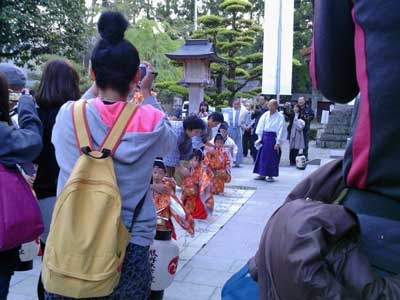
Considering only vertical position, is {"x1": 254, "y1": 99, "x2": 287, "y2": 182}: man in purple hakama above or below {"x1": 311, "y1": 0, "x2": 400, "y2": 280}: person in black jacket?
below

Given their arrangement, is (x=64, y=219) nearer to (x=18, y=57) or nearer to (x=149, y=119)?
(x=149, y=119)

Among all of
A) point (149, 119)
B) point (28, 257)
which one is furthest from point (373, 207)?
point (28, 257)

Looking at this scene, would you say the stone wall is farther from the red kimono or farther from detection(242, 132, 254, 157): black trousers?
the red kimono

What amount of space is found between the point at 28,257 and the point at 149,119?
2240mm

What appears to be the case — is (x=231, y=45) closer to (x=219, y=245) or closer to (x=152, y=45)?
(x=152, y=45)

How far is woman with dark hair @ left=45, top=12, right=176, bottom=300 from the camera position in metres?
1.73

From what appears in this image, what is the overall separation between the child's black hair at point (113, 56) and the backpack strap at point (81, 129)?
0.16m

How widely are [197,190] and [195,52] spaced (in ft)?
25.1

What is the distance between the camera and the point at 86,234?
5.22ft

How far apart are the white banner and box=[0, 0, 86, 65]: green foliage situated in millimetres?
5369

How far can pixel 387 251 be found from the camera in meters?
1.03

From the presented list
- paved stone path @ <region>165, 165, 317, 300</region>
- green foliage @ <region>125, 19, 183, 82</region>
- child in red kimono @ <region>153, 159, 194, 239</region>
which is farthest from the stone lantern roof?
child in red kimono @ <region>153, 159, 194, 239</region>

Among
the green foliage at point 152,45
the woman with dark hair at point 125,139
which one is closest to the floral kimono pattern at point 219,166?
the woman with dark hair at point 125,139

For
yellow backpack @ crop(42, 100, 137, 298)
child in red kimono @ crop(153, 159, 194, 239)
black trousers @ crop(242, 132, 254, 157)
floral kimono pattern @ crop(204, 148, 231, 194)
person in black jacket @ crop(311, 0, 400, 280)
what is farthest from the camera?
black trousers @ crop(242, 132, 254, 157)
